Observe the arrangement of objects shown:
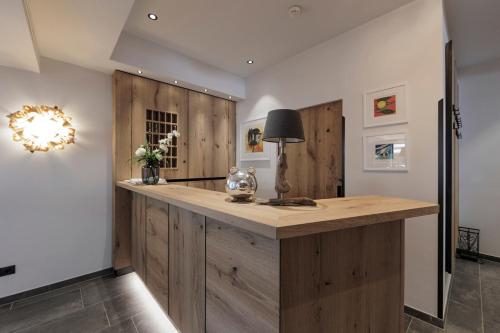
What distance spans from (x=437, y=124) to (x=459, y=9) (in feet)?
3.95

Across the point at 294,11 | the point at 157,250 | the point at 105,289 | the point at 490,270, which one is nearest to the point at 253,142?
the point at 294,11

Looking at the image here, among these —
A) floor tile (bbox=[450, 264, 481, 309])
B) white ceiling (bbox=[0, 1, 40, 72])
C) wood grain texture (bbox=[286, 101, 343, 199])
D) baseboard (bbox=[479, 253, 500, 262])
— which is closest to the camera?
white ceiling (bbox=[0, 1, 40, 72])

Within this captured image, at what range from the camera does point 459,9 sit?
6.86 ft

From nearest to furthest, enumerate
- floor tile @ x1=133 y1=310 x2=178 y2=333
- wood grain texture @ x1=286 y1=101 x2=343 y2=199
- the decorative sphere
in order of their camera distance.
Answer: the decorative sphere → floor tile @ x1=133 y1=310 x2=178 y2=333 → wood grain texture @ x1=286 y1=101 x2=343 y2=199

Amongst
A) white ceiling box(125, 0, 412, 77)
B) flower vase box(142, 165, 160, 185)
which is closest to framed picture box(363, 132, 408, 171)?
white ceiling box(125, 0, 412, 77)

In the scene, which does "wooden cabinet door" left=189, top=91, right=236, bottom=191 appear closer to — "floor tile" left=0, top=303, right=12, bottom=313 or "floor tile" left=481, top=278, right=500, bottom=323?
"floor tile" left=0, top=303, right=12, bottom=313

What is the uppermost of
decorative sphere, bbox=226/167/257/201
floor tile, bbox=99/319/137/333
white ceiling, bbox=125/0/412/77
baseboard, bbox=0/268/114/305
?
white ceiling, bbox=125/0/412/77

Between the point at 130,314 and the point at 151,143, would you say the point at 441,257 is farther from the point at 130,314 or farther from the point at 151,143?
the point at 151,143

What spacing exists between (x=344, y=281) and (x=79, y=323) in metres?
2.17

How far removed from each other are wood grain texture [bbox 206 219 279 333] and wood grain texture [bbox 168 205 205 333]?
0.25ft

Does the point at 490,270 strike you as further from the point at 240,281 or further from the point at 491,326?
the point at 240,281

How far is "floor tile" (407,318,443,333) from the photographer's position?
5.89ft

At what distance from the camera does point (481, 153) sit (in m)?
3.13

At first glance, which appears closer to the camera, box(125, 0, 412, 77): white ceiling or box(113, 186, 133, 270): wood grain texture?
box(125, 0, 412, 77): white ceiling
